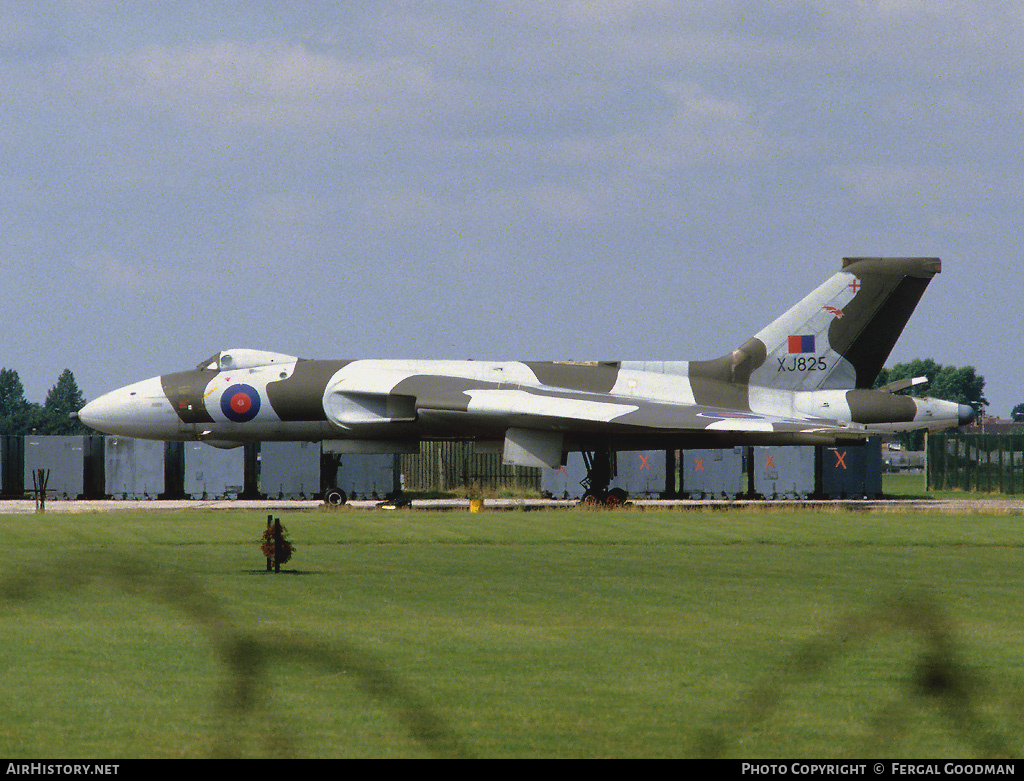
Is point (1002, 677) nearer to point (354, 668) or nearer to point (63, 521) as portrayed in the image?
point (354, 668)

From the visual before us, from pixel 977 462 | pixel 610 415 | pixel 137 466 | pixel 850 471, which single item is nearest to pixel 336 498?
pixel 610 415

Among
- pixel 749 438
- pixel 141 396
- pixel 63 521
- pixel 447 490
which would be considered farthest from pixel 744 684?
pixel 447 490

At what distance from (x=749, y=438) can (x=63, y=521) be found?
685 inches

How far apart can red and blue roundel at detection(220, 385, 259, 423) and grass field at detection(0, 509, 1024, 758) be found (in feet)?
45.2

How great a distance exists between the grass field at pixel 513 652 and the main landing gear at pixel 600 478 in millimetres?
13523

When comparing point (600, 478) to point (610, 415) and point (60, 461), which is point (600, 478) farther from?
point (60, 461)

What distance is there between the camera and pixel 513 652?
33.3 ft

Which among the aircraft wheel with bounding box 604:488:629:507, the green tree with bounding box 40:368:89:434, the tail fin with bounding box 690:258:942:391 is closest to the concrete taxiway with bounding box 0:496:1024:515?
the aircraft wheel with bounding box 604:488:629:507

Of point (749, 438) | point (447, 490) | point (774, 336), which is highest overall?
point (774, 336)

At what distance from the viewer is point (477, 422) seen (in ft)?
107

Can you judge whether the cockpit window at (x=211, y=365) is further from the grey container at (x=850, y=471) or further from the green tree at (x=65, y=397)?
the green tree at (x=65, y=397)

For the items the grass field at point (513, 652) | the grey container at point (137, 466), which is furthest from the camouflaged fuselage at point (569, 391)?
the grass field at point (513, 652)
